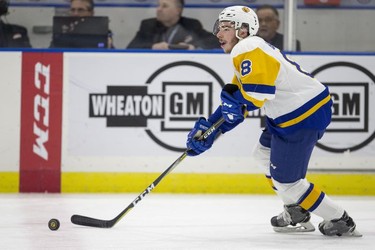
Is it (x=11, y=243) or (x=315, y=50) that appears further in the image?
(x=315, y=50)

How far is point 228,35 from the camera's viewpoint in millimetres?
4277

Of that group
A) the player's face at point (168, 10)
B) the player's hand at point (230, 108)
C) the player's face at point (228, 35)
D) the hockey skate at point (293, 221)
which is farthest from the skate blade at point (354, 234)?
the player's face at point (168, 10)

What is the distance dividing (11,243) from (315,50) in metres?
3.28

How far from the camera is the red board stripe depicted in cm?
642

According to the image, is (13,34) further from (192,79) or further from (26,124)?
(192,79)


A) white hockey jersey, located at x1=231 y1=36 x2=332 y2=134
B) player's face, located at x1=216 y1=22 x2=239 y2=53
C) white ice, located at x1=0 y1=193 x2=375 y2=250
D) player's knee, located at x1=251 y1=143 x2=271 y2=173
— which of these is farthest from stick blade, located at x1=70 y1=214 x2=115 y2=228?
player's face, located at x1=216 y1=22 x2=239 y2=53

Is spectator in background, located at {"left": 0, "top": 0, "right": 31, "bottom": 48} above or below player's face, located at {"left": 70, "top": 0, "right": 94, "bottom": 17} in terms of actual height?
below

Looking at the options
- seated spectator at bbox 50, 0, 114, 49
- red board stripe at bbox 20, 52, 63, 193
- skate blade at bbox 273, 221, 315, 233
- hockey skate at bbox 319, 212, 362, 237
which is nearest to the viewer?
hockey skate at bbox 319, 212, 362, 237

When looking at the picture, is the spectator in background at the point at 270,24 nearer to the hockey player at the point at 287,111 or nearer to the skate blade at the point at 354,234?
the hockey player at the point at 287,111

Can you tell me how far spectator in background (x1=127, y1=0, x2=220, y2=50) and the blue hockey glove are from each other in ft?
7.22

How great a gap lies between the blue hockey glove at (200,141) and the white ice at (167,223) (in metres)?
0.40

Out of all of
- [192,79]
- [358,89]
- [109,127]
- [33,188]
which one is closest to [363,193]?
[358,89]

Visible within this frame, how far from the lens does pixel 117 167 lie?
6461 millimetres

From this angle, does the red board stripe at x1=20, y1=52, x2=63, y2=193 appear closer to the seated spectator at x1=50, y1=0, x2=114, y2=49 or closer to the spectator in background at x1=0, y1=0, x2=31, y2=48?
the spectator in background at x1=0, y1=0, x2=31, y2=48
